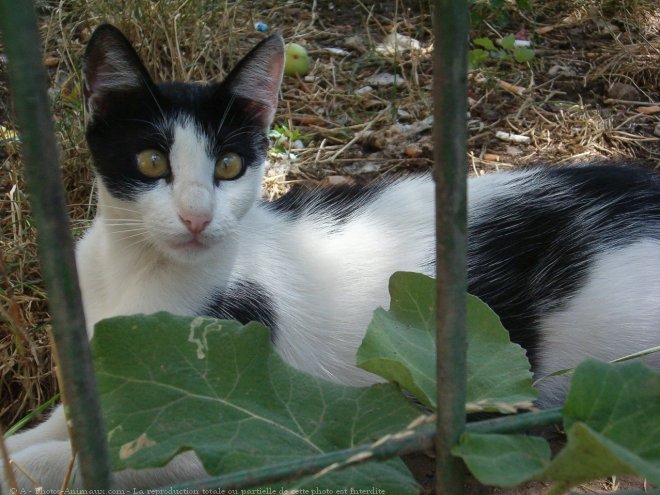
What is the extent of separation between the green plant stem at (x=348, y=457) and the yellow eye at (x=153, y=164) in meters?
0.96

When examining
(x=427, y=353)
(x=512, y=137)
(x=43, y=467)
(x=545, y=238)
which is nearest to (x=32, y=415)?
(x=43, y=467)

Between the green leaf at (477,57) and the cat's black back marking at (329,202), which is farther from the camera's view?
the green leaf at (477,57)

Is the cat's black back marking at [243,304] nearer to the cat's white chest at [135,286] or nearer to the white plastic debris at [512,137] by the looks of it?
the cat's white chest at [135,286]

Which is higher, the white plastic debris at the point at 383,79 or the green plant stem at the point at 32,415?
the white plastic debris at the point at 383,79

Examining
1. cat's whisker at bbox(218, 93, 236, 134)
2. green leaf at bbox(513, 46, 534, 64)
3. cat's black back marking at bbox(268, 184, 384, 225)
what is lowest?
cat's black back marking at bbox(268, 184, 384, 225)

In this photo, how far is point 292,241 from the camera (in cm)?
201

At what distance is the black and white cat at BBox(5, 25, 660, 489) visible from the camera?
1.70 meters

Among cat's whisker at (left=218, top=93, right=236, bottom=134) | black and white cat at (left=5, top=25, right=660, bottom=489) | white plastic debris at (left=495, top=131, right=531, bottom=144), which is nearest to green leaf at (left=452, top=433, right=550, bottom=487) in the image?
black and white cat at (left=5, top=25, right=660, bottom=489)

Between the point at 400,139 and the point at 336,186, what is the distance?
96 cm

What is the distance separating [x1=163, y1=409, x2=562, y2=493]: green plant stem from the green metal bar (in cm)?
13

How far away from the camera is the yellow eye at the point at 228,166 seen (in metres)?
1.77

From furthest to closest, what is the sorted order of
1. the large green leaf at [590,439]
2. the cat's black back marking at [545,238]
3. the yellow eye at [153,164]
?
the cat's black back marking at [545,238] < the yellow eye at [153,164] < the large green leaf at [590,439]

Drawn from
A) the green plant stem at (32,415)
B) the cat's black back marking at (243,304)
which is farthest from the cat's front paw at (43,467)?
the cat's black back marking at (243,304)

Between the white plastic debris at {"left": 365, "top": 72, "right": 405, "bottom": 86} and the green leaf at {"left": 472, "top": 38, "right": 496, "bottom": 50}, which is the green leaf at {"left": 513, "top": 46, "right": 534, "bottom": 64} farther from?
the white plastic debris at {"left": 365, "top": 72, "right": 405, "bottom": 86}
